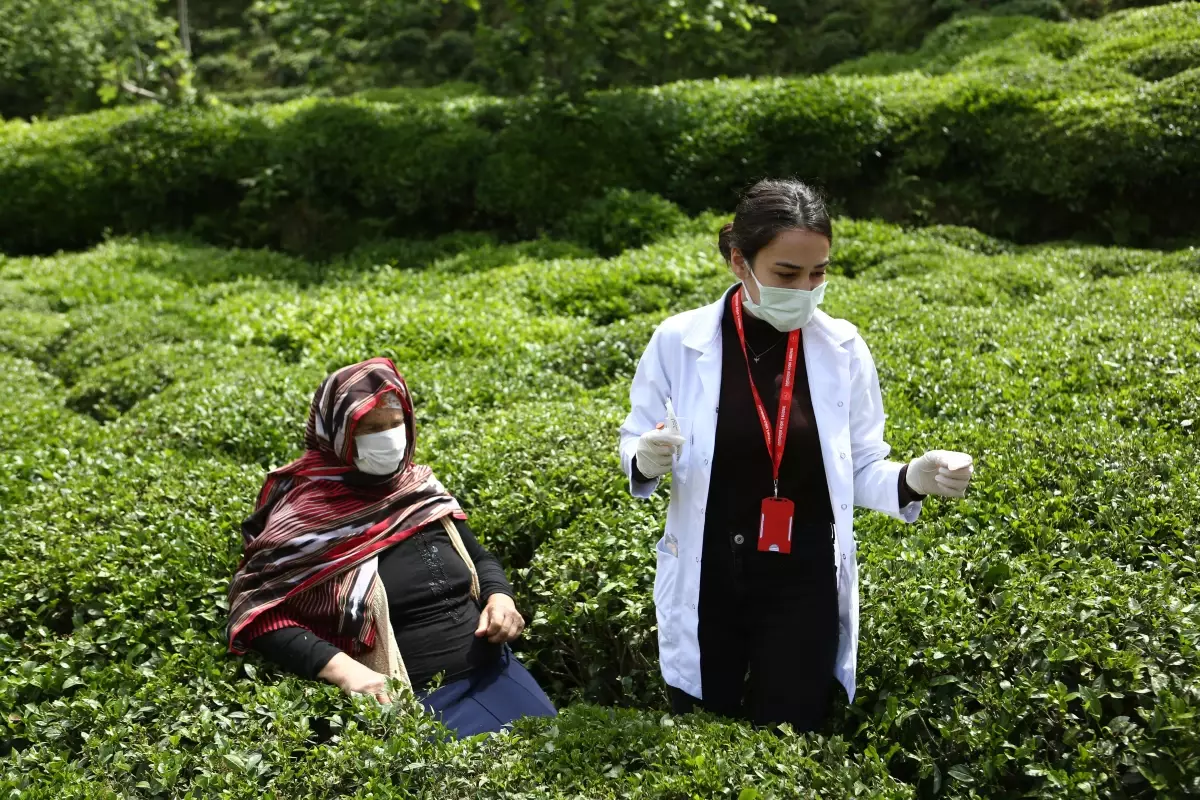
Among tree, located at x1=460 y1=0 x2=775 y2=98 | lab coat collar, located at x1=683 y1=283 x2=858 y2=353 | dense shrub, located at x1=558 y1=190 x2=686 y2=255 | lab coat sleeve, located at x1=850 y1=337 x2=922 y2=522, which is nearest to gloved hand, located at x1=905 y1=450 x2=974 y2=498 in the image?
lab coat sleeve, located at x1=850 y1=337 x2=922 y2=522

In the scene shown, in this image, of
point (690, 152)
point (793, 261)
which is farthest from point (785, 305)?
point (690, 152)

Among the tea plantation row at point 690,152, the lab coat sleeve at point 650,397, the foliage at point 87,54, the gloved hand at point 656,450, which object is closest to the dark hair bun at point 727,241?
the lab coat sleeve at point 650,397

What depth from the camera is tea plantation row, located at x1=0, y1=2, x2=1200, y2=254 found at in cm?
885

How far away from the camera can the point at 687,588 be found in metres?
2.81

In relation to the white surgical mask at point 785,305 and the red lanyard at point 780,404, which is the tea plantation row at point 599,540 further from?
the white surgical mask at point 785,305

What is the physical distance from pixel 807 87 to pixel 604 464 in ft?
23.1

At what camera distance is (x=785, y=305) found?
277cm

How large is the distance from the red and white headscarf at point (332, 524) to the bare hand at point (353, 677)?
0.36 ft

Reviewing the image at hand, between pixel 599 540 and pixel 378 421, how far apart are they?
1.17 meters

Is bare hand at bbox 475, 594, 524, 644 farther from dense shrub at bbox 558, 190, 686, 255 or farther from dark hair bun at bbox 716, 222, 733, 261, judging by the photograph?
dense shrub at bbox 558, 190, 686, 255

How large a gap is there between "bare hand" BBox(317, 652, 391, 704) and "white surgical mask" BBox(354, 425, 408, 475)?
0.70 meters

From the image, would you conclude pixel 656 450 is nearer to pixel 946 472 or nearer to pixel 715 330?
pixel 715 330

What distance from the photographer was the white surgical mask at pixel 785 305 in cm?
275

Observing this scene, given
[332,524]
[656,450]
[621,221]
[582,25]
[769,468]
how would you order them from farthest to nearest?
1. [582,25]
2. [621,221]
3. [332,524]
4. [769,468]
5. [656,450]
